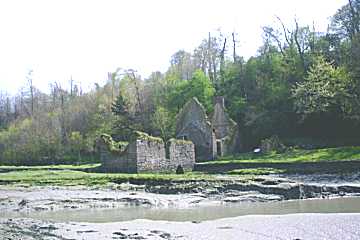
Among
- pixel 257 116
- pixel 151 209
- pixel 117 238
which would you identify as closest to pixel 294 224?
pixel 117 238

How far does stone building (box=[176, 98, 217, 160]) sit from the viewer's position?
52.2 meters

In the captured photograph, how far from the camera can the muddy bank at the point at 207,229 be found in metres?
14.5

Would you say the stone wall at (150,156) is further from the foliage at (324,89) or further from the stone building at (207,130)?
the foliage at (324,89)

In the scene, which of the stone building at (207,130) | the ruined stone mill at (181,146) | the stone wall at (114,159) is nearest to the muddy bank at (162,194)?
the stone wall at (114,159)

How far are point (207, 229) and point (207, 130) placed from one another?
121 ft

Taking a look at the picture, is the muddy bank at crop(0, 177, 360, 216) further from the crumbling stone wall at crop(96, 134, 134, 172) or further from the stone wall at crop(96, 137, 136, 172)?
the crumbling stone wall at crop(96, 134, 134, 172)

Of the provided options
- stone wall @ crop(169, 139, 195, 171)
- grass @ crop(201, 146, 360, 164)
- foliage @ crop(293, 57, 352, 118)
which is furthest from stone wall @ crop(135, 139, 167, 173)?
foliage @ crop(293, 57, 352, 118)

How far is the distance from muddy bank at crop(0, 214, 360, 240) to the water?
1261mm

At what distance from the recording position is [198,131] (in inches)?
2096

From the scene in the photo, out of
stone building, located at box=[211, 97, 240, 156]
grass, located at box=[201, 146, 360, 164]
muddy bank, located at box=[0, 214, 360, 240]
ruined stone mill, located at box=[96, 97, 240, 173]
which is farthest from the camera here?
stone building, located at box=[211, 97, 240, 156]

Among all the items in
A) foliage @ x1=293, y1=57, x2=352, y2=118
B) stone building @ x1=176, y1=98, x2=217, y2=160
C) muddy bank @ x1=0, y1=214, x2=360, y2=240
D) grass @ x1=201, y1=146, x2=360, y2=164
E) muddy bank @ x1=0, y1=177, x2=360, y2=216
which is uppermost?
foliage @ x1=293, y1=57, x2=352, y2=118

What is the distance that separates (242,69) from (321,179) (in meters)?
36.7

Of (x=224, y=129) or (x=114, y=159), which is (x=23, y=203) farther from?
(x=224, y=129)

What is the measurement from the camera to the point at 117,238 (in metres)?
14.5
